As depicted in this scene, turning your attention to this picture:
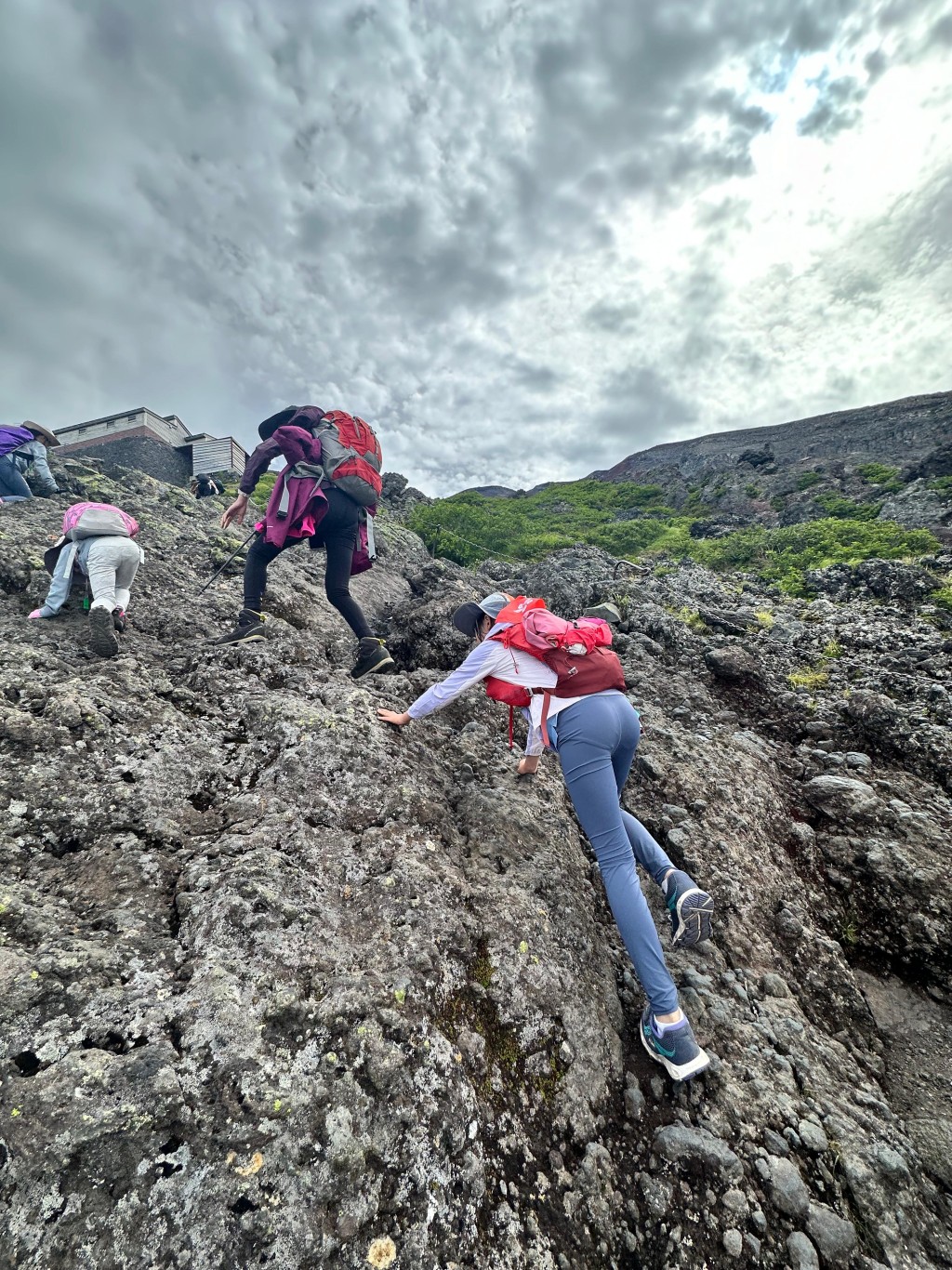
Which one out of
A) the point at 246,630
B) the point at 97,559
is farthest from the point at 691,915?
the point at 97,559

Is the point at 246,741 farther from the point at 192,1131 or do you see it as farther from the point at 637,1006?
the point at 637,1006

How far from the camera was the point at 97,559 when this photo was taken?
14.2ft

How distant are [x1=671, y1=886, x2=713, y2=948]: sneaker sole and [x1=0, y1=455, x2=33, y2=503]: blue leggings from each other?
8.98 meters

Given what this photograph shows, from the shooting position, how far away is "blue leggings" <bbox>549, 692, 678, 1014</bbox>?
255 centimetres

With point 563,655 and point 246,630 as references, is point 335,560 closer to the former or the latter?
point 246,630

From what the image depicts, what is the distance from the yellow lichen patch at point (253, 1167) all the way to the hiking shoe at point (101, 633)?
12.0ft

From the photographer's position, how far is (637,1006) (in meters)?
2.81

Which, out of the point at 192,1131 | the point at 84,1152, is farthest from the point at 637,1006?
→ the point at 84,1152

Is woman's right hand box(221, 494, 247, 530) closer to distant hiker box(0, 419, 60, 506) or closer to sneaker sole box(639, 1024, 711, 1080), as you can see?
distant hiker box(0, 419, 60, 506)

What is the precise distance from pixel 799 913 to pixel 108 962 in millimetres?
4012

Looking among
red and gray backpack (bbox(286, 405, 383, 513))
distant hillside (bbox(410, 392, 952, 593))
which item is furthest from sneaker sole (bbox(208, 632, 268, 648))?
distant hillside (bbox(410, 392, 952, 593))

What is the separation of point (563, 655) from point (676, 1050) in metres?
2.07

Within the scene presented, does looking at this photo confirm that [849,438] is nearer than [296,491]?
No

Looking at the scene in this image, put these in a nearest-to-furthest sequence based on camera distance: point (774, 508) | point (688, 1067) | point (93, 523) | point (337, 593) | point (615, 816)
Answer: point (688, 1067) → point (615, 816) → point (93, 523) → point (337, 593) → point (774, 508)
